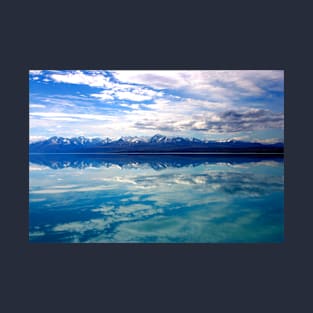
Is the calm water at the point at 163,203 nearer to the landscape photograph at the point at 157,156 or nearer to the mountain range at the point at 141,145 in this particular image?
the landscape photograph at the point at 157,156

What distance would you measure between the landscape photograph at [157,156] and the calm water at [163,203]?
0.02m

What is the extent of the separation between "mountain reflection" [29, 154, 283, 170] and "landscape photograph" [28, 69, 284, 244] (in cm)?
2

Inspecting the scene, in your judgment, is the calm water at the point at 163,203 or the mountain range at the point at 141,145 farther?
the mountain range at the point at 141,145

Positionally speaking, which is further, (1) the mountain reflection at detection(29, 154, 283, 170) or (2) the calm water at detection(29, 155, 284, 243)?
(1) the mountain reflection at detection(29, 154, 283, 170)

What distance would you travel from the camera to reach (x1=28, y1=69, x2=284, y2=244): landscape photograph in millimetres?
5922

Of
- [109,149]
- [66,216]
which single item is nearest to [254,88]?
[109,149]

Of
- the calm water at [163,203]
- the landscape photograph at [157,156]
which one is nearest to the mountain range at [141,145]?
the landscape photograph at [157,156]

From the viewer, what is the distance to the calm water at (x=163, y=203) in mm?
5895

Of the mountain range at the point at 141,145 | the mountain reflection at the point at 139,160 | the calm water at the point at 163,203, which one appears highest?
the mountain range at the point at 141,145

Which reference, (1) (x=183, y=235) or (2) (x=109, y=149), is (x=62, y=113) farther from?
(1) (x=183, y=235)

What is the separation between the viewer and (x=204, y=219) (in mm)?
5918

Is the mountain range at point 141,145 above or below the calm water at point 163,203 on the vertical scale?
above

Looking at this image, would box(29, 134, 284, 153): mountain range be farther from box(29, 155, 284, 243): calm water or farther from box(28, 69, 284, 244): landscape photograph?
box(29, 155, 284, 243): calm water

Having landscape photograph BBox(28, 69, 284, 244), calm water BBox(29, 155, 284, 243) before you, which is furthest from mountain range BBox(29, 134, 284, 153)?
calm water BBox(29, 155, 284, 243)
